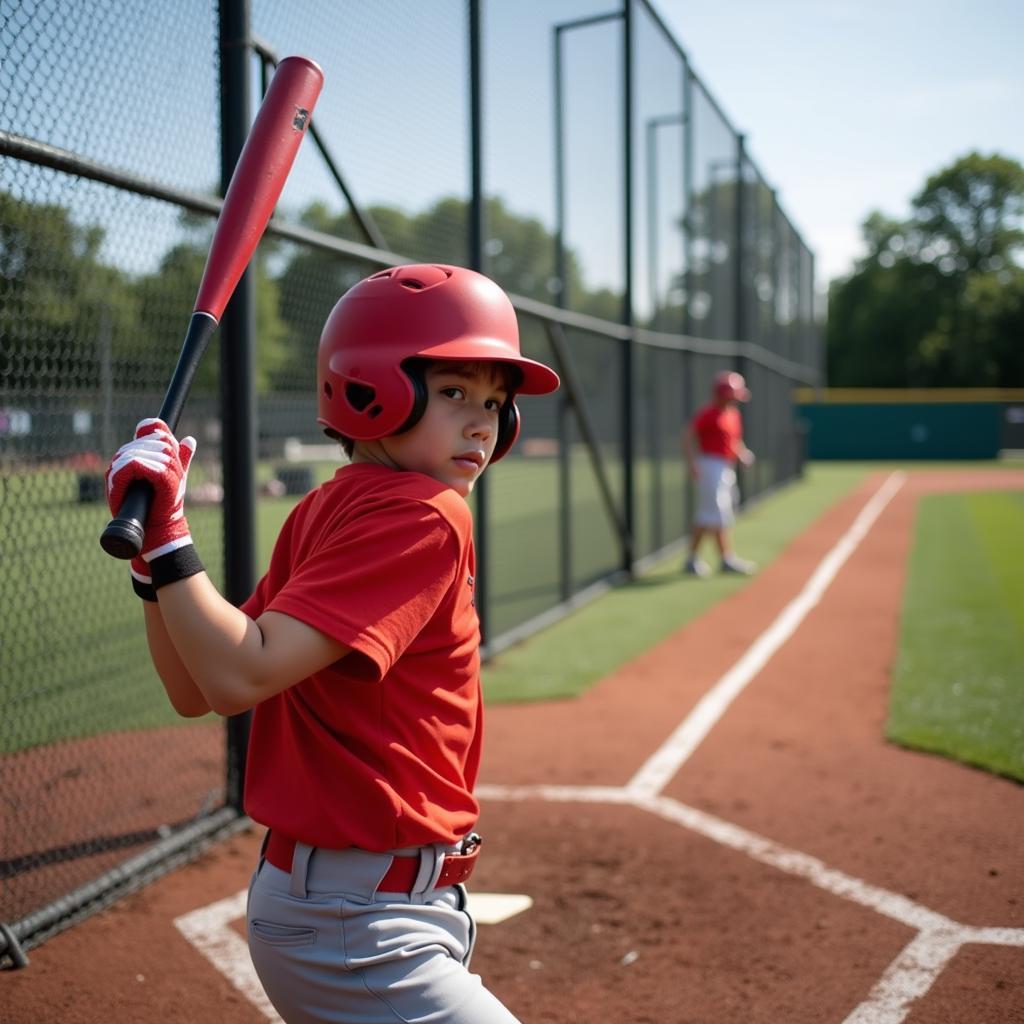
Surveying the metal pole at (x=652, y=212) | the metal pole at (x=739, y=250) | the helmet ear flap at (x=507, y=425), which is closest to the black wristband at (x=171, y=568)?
the helmet ear flap at (x=507, y=425)

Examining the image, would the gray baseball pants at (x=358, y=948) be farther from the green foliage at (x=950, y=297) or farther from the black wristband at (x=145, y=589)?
the green foliage at (x=950, y=297)

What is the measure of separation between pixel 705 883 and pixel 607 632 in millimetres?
4175

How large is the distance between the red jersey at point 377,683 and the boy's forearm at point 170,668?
117 mm

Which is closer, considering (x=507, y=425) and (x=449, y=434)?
(x=449, y=434)

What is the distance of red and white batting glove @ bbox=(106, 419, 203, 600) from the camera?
1453 mm

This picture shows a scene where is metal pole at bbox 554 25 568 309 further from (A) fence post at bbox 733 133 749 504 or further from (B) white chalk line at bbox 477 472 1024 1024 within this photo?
(A) fence post at bbox 733 133 749 504

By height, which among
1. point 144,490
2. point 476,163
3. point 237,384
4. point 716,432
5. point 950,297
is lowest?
point 144,490

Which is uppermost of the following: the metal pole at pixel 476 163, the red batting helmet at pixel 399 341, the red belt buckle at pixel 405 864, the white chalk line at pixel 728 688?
the metal pole at pixel 476 163

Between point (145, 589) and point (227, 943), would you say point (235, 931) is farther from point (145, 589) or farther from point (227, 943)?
point (145, 589)

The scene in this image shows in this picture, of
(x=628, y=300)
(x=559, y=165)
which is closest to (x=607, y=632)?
(x=628, y=300)

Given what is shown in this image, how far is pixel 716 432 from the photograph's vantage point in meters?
10.8

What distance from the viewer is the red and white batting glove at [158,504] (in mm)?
1453

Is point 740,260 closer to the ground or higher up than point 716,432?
higher up

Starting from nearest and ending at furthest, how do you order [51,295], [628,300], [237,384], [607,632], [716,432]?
[237,384], [51,295], [607,632], [628,300], [716,432]
